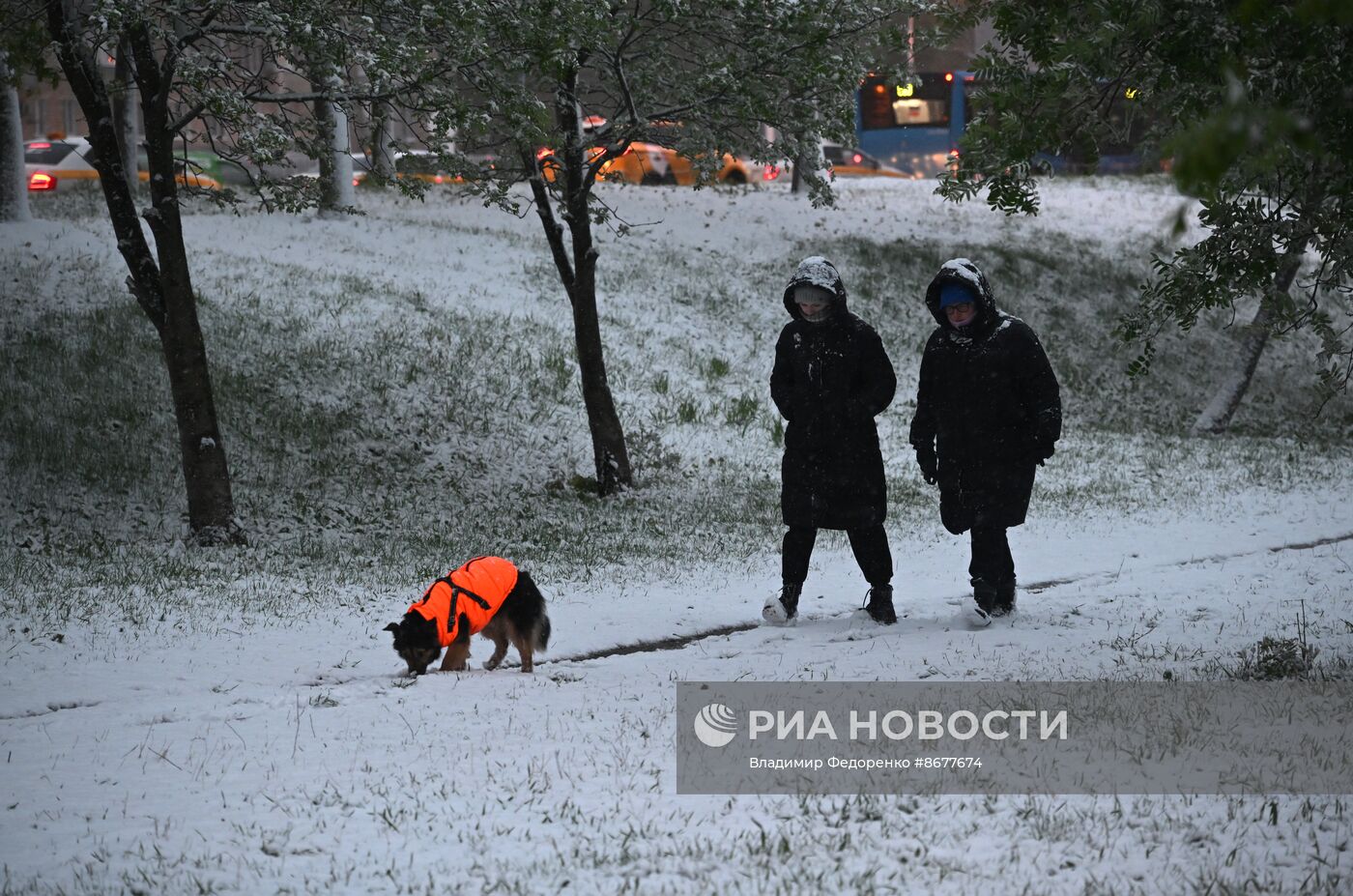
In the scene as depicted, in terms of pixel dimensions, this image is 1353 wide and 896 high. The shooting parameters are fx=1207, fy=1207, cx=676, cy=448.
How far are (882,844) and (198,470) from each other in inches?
328

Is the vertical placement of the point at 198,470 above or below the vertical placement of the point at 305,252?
below

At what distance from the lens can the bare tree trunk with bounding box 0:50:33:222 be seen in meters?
18.3

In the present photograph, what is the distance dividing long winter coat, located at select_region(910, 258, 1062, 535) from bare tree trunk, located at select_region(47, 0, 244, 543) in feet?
21.4

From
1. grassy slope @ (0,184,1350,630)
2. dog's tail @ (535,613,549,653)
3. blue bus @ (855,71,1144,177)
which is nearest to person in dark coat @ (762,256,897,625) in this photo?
dog's tail @ (535,613,549,653)

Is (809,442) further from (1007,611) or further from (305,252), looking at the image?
(305,252)

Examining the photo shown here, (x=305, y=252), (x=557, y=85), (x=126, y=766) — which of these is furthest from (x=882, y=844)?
(x=305, y=252)

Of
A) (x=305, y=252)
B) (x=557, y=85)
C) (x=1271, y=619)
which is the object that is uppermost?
(x=557, y=85)

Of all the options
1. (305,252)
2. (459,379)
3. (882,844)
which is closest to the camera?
(882,844)

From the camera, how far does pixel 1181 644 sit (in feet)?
24.3

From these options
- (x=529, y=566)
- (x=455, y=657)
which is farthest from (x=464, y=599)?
(x=529, y=566)

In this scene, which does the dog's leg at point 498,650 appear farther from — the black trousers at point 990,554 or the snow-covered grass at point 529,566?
the black trousers at point 990,554

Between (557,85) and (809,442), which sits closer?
(809,442)

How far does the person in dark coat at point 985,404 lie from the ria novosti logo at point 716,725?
2.64 metres

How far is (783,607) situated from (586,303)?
6047 millimetres
